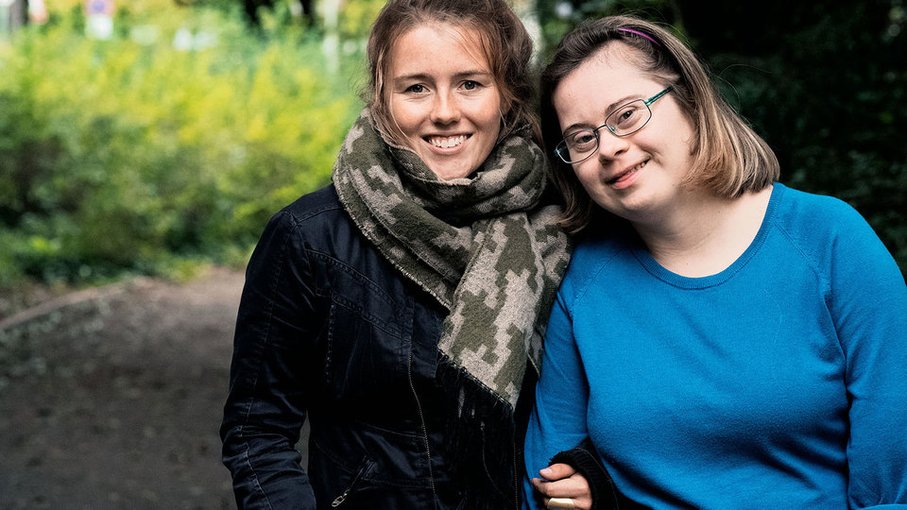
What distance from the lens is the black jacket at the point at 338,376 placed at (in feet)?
7.58

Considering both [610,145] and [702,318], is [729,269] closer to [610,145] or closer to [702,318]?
[702,318]

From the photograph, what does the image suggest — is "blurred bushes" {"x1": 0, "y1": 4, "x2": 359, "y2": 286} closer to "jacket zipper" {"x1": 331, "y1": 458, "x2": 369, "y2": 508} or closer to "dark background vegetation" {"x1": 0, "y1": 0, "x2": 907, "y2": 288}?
"dark background vegetation" {"x1": 0, "y1": 0, "x2": 907, "y2": 288}

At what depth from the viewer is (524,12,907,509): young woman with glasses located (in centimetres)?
204

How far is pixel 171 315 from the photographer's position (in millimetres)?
9984

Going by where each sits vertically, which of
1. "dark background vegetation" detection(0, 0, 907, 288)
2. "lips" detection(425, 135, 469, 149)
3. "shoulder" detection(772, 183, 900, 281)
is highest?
"lips" detection(425, 135, 469, 149)

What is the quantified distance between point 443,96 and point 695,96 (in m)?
0.58

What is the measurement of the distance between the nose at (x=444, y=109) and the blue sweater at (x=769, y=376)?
60 centimetres

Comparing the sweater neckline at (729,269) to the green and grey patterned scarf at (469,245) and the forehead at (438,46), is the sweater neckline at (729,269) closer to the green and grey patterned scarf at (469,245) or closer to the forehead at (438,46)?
the green and grey patterned scarf at (469,245)

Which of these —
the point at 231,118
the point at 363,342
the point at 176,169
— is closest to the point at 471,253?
the point at 363,342

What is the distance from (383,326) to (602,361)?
51 centimetres

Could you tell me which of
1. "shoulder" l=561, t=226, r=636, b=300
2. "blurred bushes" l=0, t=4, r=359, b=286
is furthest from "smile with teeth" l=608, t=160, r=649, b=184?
"blurred bushes" l=0, t=4, r=359, b=286

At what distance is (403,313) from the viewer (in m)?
2.36

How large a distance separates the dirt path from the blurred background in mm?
20

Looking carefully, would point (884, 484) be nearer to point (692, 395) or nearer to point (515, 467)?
point (692, 395)
